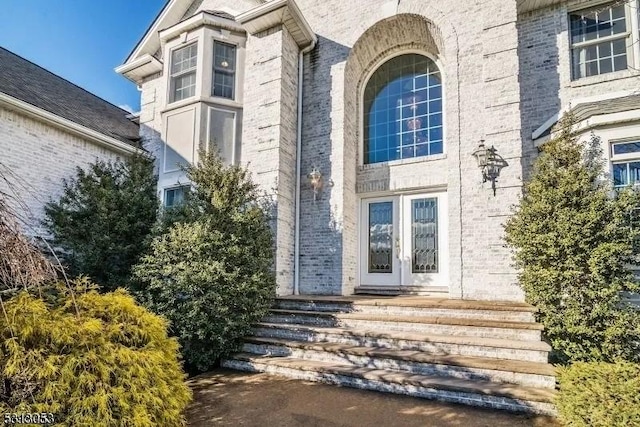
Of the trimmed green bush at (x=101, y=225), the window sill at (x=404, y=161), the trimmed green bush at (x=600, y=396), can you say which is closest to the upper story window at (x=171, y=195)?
the trimmed green bush at (x=101, y=225)

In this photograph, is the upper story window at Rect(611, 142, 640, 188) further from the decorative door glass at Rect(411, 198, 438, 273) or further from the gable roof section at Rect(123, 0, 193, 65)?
the gable roof section at Rect(123, 0, 193, 65)

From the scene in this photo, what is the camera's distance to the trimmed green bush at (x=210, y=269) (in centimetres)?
533

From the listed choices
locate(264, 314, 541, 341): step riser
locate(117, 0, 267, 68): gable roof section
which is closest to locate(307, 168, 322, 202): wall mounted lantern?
locate(264, 314, 541, 341): step riser

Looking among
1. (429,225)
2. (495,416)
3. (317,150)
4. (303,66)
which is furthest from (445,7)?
(495,416)

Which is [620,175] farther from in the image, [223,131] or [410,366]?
[223,131]

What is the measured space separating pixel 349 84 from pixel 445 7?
2.32 metres

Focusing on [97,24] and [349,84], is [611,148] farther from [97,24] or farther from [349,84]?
[97,24]

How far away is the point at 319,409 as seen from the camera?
156 inches

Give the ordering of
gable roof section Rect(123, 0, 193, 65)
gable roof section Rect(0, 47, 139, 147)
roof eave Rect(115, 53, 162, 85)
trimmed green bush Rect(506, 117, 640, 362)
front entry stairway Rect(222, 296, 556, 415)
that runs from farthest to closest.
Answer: gable roof section Rect(123, 0, 193, 65)
roof eave Rect(115, 53, 162, 85)
gable roof section Rect(0, 47, 139, 147)
trimmed green bush Rect(506, 117, 640, 362)
front entry stairway Rect(222, 296, 556, 415)

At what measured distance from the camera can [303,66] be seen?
28.0ft

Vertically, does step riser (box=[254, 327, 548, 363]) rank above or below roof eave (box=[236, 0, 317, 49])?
below

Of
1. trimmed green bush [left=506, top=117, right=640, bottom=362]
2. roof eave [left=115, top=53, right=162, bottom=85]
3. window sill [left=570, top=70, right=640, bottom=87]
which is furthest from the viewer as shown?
roof eave [left=115, top=53, right=162, bottom=85]

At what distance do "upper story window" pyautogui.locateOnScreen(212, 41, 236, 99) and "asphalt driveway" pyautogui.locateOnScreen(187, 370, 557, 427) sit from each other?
20.0 feet

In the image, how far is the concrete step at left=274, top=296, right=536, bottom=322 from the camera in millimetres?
5254
